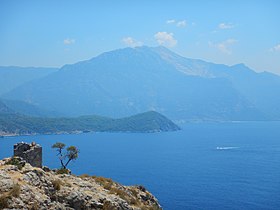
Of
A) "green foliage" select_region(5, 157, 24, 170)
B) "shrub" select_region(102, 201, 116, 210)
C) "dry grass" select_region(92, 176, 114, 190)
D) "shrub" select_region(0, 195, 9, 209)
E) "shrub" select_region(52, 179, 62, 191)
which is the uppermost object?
"green foliage" select_region(5, 157, 24, 170)

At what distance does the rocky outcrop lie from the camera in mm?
19844

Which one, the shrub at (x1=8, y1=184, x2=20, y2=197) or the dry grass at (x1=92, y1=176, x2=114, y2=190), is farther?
the dry grass at (x1=92, y1=176, x2=114, y2=190)

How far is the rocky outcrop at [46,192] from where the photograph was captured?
65.1 ft

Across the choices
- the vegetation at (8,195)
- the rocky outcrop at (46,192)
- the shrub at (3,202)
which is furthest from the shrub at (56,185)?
the shrub at (3,202)

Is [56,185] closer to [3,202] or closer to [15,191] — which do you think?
[15,191]

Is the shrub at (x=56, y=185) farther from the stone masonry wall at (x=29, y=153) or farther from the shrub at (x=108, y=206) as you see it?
the stone masonry wall at (x=29, y=153)

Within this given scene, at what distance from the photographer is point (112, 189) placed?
97.9 feet

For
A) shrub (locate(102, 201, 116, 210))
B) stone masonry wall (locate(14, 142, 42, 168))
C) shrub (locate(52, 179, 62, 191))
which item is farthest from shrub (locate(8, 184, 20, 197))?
stone masonry wall (locate(14, 142, 42, 168))

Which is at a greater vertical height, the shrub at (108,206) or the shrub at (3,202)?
the shrub at (3,202)

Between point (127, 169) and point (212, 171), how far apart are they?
152 feet

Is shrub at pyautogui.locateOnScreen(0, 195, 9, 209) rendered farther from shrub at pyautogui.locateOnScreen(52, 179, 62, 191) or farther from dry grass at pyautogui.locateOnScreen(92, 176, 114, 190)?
dry grass at pyautogui.locateOnScreen(92, 176, 114, 190)

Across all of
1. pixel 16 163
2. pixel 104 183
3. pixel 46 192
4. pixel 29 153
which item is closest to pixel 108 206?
pixel 46 192

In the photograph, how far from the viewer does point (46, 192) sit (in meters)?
22.3

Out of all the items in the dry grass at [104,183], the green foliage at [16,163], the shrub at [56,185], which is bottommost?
the dry grass at [104,183]
